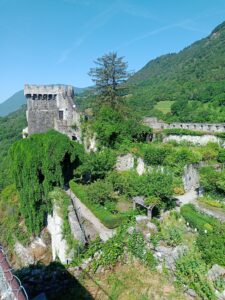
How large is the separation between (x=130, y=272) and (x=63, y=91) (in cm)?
2522

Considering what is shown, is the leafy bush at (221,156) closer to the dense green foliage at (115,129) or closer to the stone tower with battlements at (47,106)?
the dense green foliage at (115,129)

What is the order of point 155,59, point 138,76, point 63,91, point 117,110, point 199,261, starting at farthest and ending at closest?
point 155,59, point 138,76, point 63,91, point 117,110, point 199,261

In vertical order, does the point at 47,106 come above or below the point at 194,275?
above

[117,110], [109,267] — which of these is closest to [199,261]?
[109,267]

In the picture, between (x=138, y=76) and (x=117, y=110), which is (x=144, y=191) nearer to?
(x=117, y=110)

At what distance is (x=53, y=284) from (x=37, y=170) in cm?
1022

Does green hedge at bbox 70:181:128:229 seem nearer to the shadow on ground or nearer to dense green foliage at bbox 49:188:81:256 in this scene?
dense green foliage at bbox 49:188:81:256

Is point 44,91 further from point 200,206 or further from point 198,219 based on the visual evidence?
point 198,219

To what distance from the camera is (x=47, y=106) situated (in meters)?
32.2

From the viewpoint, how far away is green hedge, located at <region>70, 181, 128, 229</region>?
1470 centimetres

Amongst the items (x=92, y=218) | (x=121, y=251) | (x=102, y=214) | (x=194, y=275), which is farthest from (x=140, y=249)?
(x=92, y=218)

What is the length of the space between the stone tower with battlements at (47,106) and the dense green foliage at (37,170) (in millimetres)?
12843

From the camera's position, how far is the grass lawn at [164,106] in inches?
2269

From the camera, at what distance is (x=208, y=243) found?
10.1m
